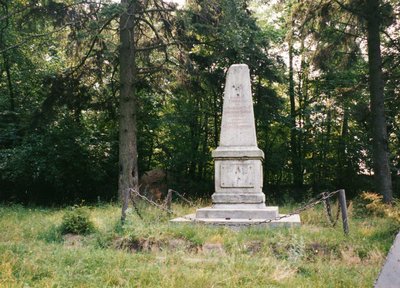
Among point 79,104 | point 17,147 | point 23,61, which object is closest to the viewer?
point 79,104

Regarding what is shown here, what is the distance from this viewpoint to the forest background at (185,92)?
1452cm

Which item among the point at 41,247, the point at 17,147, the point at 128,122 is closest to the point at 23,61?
the point at 17,147

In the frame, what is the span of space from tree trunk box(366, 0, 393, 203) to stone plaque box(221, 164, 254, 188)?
5383 millimetres

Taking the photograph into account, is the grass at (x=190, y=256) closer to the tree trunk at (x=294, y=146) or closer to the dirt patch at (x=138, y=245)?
the dirt patch at (x=138, y=245)

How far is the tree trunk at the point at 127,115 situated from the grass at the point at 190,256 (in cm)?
487

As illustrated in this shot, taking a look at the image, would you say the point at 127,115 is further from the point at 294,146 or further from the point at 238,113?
the point at 294,146

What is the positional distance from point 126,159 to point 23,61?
928cm

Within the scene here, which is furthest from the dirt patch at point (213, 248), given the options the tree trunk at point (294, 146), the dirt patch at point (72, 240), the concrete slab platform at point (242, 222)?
the tree trunk at point (294, 146)

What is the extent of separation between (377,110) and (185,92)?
26.3ft

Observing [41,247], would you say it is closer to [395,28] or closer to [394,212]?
[394,212]

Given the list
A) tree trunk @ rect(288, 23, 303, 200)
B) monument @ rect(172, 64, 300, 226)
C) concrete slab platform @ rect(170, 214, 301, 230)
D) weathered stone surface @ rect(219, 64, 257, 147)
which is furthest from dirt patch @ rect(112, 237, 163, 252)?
tree trunk @ rect(288, 23, 303, 200)

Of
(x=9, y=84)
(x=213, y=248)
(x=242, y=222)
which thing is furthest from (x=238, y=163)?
(x=9, y=84)

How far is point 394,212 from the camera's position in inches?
311

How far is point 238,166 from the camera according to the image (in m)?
10.8
